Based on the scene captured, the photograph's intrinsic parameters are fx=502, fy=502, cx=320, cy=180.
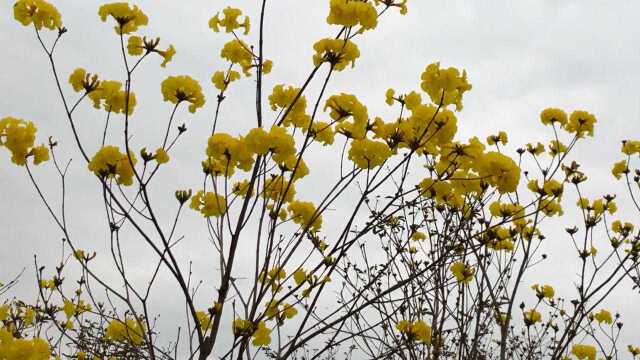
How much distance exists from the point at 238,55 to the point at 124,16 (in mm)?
723

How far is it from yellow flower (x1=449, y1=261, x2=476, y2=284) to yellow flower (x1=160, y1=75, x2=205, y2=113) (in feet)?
7.99

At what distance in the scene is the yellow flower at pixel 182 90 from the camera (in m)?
2.48

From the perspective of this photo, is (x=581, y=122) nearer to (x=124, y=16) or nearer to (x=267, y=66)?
(x=267, y=66)

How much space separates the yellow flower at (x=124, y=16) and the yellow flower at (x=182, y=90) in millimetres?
292

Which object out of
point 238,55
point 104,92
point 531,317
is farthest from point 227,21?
point 531,317

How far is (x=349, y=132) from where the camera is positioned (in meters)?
2.67

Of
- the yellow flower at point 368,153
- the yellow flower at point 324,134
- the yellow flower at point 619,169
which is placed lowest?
the yellow flower at point 368,153

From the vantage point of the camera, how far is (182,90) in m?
2.48

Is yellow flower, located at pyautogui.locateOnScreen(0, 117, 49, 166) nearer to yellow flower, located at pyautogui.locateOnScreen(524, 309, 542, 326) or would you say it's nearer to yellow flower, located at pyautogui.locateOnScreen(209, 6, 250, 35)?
yellow flower, located at pyautogui.locateOnScreen(209, 6, 250, 35)

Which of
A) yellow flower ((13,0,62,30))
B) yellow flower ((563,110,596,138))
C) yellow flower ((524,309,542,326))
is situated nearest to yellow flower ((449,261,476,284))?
yellow flower ((524,309,542,326))

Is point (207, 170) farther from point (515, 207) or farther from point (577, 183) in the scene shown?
point (577, 183)

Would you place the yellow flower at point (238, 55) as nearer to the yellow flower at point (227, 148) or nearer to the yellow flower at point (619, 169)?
the yellow flower at point (227, 148)

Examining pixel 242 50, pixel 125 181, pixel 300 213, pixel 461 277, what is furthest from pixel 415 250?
pixel 125 181

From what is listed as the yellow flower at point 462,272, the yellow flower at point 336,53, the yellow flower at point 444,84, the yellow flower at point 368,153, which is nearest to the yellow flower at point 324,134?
the yellow flower at point 368,153
